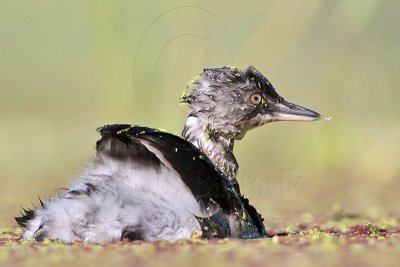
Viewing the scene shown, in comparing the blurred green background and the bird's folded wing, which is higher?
the blurred green background

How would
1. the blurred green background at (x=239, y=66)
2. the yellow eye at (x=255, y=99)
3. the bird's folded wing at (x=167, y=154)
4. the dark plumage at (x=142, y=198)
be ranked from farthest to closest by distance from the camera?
the blurred green background at (x=239, y=66)
the yellow eye at (x=255, y=99)
the bird's folded wing at (x=167, y=154)
the dark plumage at (x=142, y=198)

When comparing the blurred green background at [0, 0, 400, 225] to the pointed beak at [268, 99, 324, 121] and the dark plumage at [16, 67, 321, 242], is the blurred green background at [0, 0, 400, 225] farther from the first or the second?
the pointed beak at [268, 99, 324, 121]

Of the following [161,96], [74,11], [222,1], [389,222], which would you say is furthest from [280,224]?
[74,11]

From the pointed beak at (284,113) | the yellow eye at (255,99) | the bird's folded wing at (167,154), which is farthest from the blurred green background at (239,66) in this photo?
the pointed beak at (284,113)

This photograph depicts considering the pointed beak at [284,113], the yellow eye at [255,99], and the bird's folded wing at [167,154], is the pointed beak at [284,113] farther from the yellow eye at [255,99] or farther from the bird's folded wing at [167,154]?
the bird's folded wing at [167,154]

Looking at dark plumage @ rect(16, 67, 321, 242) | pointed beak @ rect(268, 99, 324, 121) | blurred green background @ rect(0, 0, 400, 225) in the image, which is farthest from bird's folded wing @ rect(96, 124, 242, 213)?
pointed beak @ rect(268, 99, 324, 121)

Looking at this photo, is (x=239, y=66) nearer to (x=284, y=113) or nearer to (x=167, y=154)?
(x=284, y=113)

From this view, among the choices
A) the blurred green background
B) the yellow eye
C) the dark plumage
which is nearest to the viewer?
the dark plumage
